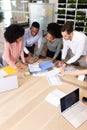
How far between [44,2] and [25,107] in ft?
16.0

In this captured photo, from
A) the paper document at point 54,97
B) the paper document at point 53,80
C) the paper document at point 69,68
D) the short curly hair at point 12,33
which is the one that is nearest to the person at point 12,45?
the short curly hair at point 12,33

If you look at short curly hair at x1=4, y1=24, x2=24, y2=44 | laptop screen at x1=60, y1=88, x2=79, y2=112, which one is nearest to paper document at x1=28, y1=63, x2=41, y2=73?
short curly hair at x1=4, y1=24, x2=24, y2=44

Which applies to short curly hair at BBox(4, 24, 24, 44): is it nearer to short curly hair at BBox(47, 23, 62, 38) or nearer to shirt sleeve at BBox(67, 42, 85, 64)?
short curly hair at BBox(47, 23, 62, 38)

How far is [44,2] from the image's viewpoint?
5.32 meters

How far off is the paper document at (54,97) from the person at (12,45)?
29.6 inches

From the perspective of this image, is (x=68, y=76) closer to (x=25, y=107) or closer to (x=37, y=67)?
(x=37, y=67)

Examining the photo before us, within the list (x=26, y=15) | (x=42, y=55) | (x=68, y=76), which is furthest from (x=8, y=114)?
(x=26, y=15)

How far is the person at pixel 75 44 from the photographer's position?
194 centimetres

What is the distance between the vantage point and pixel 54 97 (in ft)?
4.57

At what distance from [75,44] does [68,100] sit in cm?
→ 106

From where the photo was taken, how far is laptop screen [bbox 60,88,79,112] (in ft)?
3.72

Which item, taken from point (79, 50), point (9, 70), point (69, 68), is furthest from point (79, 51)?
point (9, 70)

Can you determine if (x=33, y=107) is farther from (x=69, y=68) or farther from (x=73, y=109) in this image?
(x=69, y=68)

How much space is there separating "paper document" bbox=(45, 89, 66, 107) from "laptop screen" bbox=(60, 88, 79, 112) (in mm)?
141
